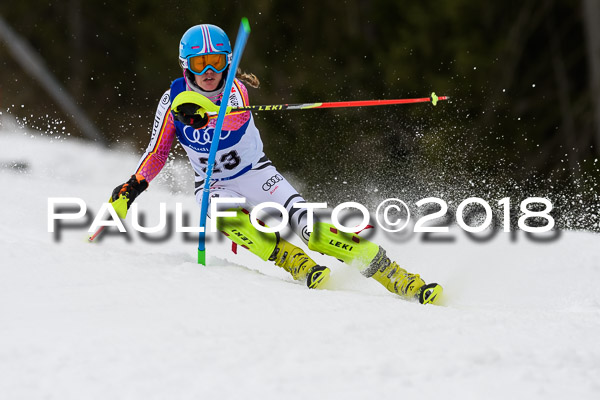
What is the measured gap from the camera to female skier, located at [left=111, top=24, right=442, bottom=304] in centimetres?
395

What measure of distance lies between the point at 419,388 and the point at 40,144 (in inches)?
351

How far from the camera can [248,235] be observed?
4.11 meters

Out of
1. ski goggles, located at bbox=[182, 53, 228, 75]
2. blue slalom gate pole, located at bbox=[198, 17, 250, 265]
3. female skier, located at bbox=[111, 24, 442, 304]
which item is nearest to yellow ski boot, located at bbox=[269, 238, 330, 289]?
female skier, located at bbox=[111, 24, 442, 304]

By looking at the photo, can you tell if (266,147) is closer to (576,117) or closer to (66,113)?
(576,117)

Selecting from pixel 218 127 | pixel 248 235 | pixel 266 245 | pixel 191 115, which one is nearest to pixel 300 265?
pixel 266 245

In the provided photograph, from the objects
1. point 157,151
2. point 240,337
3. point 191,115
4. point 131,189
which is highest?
point 191,115

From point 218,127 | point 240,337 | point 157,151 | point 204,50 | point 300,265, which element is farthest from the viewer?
point 157,151

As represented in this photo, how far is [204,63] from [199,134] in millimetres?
373

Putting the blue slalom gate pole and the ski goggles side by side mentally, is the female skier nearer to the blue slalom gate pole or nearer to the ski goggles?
the ski goggles

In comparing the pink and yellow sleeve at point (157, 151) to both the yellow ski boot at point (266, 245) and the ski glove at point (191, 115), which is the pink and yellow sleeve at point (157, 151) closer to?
the ski glove at point (191, 115)

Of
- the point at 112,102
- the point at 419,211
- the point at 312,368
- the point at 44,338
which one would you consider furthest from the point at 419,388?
the point at 112,102

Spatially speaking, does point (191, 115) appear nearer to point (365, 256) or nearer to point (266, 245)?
point (266, 245)

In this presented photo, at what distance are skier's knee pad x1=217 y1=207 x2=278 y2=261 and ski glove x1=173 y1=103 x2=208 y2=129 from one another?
52 cm

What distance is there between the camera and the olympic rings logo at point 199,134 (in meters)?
4.10
